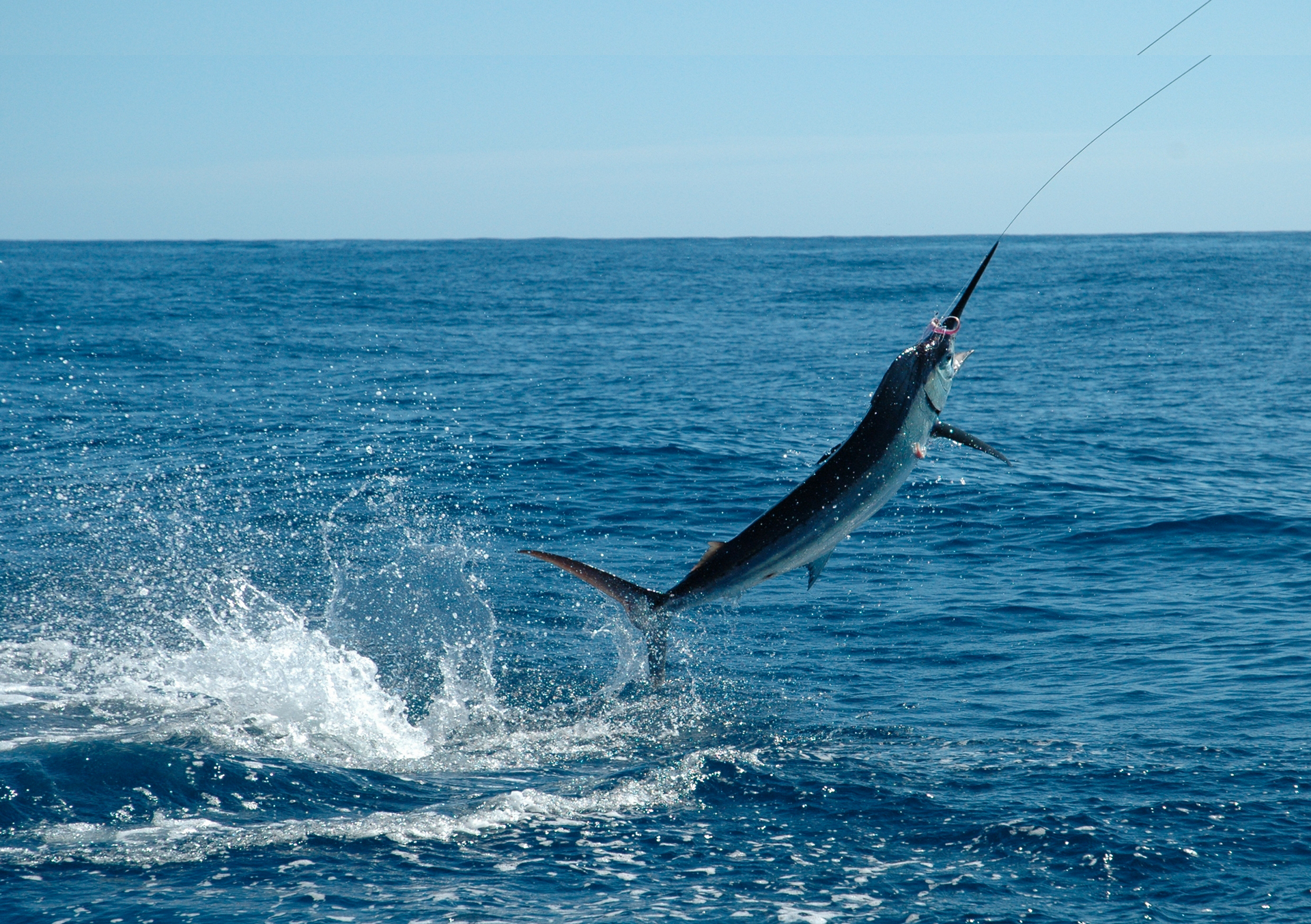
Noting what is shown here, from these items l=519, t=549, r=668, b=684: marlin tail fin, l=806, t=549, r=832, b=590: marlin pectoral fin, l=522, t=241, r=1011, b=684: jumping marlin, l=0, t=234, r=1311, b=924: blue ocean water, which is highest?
l=522, t=241, r=1011, b=684: jumping marlin

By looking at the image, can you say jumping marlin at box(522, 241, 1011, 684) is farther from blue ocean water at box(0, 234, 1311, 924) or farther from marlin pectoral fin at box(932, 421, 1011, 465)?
blue ocean water at box(0, 234, 1311, 924)

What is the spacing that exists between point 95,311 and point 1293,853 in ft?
209

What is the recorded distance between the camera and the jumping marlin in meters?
6.91

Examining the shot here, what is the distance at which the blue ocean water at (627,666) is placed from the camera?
8.95 metres

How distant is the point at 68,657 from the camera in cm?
1350

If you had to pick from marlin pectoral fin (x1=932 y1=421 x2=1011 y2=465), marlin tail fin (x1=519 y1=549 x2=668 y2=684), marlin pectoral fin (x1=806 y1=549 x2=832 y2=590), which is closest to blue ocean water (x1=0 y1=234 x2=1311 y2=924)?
marlin tail fin (x1=519 y1=549 x2=668 y2=684)

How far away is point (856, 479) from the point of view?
709 centimetres

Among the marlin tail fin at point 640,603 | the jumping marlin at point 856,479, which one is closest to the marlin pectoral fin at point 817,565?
the jumping marlin at point 856,479

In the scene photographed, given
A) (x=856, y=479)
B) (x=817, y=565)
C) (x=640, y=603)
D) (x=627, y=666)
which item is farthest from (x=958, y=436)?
(x=627, y=666)

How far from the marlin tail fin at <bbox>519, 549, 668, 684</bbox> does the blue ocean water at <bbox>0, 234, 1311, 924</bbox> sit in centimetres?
184

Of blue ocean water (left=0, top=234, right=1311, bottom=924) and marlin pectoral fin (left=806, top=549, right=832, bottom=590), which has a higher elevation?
marlin pectoral fin (left=806, top=549, right=832, bottom=590)

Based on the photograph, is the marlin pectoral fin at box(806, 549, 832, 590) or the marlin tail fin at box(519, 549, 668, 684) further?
the marlin tail fin at box(519, 549, 668, 684)

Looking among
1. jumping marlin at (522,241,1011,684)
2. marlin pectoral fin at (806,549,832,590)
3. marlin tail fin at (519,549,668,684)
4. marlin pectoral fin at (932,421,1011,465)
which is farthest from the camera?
marlin tail fin at (519,549,668,684)

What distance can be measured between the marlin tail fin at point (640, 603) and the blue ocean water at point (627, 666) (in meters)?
1.84
